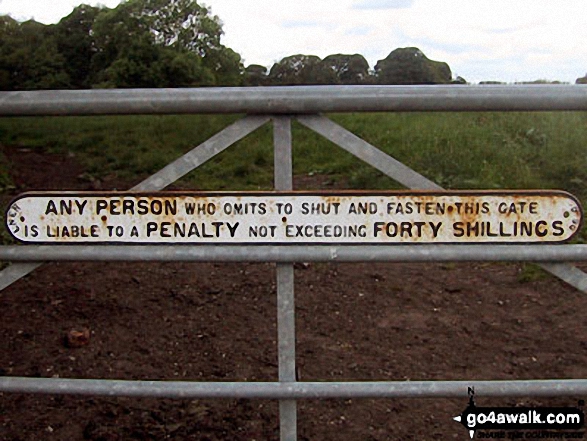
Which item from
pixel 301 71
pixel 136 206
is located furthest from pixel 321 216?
pixel 301 71

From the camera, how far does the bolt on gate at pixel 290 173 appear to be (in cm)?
194

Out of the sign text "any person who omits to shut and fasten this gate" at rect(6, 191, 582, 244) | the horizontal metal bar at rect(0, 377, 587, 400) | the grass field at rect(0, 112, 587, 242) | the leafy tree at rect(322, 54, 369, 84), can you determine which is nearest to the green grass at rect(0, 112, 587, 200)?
the grass field at rect(0, 112, 587, 242)

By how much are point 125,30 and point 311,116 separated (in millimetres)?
6772

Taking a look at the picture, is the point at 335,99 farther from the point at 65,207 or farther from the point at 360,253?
the point at 65,207

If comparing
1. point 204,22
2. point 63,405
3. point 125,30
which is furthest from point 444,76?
point 63,405

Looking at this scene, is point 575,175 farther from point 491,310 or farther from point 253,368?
point 253,368

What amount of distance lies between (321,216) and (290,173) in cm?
15

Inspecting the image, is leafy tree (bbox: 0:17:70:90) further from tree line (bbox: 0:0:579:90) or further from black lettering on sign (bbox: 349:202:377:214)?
black lettering on sign (bbox: 349:202:377:214)

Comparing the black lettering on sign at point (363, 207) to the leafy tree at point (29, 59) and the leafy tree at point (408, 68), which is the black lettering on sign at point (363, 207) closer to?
the leafy tree at point (408, 68)

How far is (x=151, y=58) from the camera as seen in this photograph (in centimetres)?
813

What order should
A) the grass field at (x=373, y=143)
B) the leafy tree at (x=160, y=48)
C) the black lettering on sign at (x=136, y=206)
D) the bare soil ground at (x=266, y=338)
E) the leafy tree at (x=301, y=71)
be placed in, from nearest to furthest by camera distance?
the black lettering on sign at (x=136, y=206) → the bare soil ground at (x=266, y=338) → the grass field at (x=373, y=143) → the leafy tree at (x=301, y=71) → the leafy tree at (x=160, y=48)

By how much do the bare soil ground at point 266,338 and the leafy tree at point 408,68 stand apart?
3129mm

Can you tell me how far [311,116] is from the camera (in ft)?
6.61

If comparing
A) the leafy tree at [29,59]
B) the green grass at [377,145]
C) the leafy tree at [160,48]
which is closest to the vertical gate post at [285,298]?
the green grass at [377,145]
